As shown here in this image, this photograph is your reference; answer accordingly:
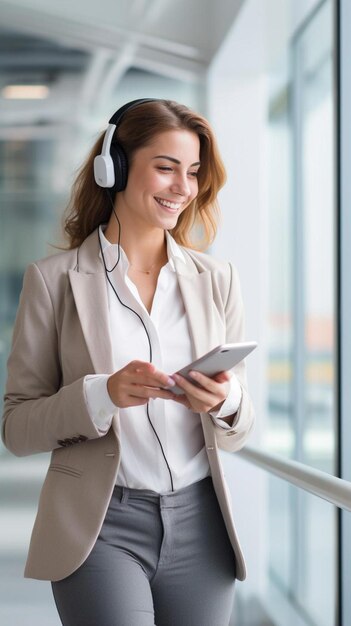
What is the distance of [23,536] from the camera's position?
4.77 metres

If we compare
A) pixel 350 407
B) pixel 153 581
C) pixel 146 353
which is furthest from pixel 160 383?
pixel 350 407

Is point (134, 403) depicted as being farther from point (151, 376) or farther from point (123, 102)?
point (123, 102)

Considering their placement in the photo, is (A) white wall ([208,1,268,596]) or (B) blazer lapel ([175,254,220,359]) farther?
(A) white wall ([208,1,268,596])

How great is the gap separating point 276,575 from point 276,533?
0.34 metres

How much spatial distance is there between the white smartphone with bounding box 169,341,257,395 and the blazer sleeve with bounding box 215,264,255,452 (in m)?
0.20

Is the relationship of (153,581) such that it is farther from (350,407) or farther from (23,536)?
(23,536)

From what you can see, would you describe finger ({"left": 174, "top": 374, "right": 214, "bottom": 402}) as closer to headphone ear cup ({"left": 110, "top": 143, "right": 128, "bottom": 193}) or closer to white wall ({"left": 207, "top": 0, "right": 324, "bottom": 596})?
headphone ear cup ({"left": 110, "top": 143, "right": 128, "bottom": 193})

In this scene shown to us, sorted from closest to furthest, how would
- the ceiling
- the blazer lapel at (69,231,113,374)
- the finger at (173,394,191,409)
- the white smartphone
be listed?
1. the white smartphone
2. the finger at (173,394,191,409)
3. the blazer lapel at (69,231,113,374)
4. the ceiling

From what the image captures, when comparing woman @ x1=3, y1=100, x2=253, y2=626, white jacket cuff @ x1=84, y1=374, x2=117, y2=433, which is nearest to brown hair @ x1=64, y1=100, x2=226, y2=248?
woman @ x1=3, y1=100, x2=253, y2=626

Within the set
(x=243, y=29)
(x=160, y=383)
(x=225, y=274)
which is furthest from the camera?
(x=243, y=29)

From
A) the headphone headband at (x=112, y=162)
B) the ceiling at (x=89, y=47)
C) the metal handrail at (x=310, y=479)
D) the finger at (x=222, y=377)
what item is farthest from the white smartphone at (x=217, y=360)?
the ceiling at (x=89, y=47)

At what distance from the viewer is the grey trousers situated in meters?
1.78

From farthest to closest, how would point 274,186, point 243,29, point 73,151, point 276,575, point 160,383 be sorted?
point 274,186 < point 276,575 < point 73,151 < point 243,29 < point 160,383

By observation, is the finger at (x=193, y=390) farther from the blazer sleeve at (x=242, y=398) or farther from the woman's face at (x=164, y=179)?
the woman's face at (x=164, y=179)
